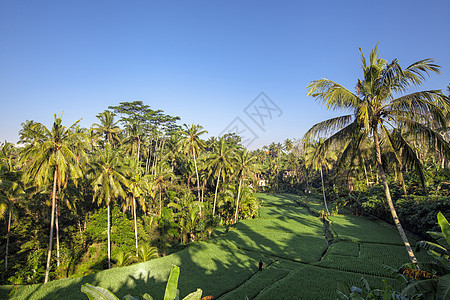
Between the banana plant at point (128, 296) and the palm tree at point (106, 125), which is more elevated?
the palm tree at point (106, 125)

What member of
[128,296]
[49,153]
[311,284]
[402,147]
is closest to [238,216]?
[311,284]

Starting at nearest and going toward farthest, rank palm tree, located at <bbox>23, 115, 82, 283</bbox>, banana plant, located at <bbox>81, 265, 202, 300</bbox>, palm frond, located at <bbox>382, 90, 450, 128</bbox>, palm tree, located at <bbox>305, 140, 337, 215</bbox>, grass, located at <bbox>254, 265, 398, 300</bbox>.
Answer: banana plant, located at <bbox>81, 265, 202, 300</bbox>, palm frond, located at <bbox>382, 90, 450, 128</bbox>, palm tree, located at <bbox>305, 140, 337, 215</bbox>, grass, located at <bbox>254, 265, 398, 300</bbox>, palm tree, located at <bbox>23, 115, 82, 283</bbox>

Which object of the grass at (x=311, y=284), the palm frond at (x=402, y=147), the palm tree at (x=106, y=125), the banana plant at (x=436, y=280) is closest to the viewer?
the banana plant at (x=436, y=280)

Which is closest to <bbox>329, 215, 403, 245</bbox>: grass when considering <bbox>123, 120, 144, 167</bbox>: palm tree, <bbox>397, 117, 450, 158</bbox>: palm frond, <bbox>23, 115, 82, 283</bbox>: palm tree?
<bbox>397, 117, 450, 158</bbox>: palm frond

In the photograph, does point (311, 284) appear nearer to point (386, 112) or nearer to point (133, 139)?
point (386, 112)

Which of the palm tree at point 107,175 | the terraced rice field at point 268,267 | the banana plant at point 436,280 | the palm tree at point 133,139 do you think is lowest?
the terraced rice field at point 268,267

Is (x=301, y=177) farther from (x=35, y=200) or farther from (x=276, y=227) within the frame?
(x=35, y=200)

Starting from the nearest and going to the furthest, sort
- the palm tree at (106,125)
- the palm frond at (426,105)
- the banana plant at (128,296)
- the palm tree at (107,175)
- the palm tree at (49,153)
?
the banana plant at (128,296)
the palm frond at (426,105)
the palm tree at (49,153)
the palm tree at (107,175)
the palm tree at (106,125)

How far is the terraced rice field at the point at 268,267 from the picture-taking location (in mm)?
11977

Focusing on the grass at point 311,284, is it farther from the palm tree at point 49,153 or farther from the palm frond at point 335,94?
the palm tree at point 49,153

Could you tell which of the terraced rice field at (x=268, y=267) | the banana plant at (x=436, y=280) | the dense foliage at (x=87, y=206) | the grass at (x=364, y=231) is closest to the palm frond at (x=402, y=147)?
the banana plant at (x=436, y=280)

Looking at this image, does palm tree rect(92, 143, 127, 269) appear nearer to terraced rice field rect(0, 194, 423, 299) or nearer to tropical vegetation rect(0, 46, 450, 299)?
tropical vegetation rect(0, 46, 450, 299)

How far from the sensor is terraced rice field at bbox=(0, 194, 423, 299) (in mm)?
11977

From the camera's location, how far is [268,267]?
15.7 m
